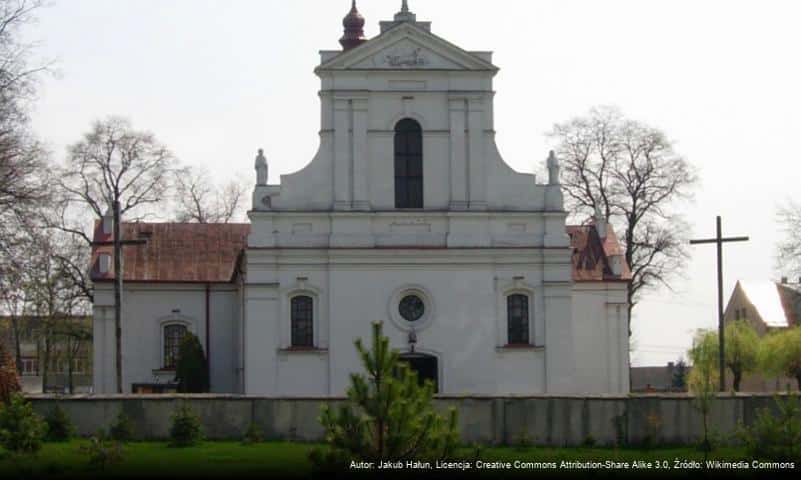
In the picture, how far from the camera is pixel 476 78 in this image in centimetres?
4162

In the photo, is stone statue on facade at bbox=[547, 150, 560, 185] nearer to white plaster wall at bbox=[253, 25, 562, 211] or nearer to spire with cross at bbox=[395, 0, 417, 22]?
white plaster wall at bbox=[253, 25, 562, 211]

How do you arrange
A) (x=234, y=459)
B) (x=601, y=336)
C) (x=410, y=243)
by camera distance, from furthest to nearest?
(x=601, y=336), (x=410, y=243), (x=234, y=459)

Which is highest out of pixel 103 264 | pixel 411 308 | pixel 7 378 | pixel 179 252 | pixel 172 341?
pixel 179 252

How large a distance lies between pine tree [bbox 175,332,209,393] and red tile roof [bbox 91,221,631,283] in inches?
147

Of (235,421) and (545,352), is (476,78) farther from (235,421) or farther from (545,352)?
(235,421)

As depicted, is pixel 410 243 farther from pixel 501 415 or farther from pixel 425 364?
pixel 501 415

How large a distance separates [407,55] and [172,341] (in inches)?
525

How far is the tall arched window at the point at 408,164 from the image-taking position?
4144cm

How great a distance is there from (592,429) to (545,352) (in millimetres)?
10487

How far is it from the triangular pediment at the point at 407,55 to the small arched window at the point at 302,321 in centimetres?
671

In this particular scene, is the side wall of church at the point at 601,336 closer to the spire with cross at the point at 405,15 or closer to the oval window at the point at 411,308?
the oval window at the point at 411,308

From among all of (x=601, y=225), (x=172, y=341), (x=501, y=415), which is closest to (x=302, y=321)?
(x=172, y=341)

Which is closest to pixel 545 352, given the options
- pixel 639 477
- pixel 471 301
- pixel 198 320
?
pixel 471 301

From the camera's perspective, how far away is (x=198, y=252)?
163ft
